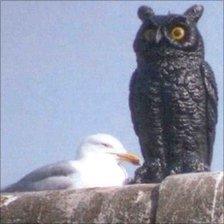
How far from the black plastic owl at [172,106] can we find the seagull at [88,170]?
1075 millimetres

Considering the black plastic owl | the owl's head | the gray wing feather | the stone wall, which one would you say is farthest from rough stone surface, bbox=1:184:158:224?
the owl's head

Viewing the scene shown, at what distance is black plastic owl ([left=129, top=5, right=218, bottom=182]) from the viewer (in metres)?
4.50

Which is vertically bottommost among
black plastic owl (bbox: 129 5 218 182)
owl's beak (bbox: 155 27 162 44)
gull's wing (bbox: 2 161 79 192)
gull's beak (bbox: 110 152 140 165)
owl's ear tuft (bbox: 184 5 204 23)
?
gull's wing (bbox: 2 161 79 192)

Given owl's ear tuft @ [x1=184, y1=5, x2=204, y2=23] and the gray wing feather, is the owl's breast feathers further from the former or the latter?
owl's ear tuft @ [x1=184, y1=5, x2=204, y2=23]

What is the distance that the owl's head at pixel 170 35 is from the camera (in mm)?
4762

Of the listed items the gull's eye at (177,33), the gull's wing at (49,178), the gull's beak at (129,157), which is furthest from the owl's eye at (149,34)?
the gull's wing at (49,178)

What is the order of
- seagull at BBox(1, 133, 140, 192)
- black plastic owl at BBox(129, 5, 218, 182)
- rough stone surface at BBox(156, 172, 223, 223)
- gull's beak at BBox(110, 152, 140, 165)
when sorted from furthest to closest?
gull's beak at BBox(110, 152, 140, 165) < seagull at BBox(1, 133, 140, 192) < black plastic owl at BBox(129, 5, 218, 182) < rough stone surface at BBox(156, 172, 223, 223)

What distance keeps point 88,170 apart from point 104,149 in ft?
1.79

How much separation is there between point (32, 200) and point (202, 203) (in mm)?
1102

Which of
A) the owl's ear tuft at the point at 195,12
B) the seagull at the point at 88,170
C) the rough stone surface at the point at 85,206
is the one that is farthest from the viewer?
the seagull at the point at 88,170

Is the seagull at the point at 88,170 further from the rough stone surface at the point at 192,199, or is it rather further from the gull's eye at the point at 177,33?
the rough stone surface at the point at 192,199

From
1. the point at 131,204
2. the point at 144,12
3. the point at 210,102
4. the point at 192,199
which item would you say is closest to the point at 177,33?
the point at 144,12

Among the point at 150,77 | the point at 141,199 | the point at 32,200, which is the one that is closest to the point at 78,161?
the point at 150,77

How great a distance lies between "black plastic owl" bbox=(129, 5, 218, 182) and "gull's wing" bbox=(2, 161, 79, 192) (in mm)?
1319
